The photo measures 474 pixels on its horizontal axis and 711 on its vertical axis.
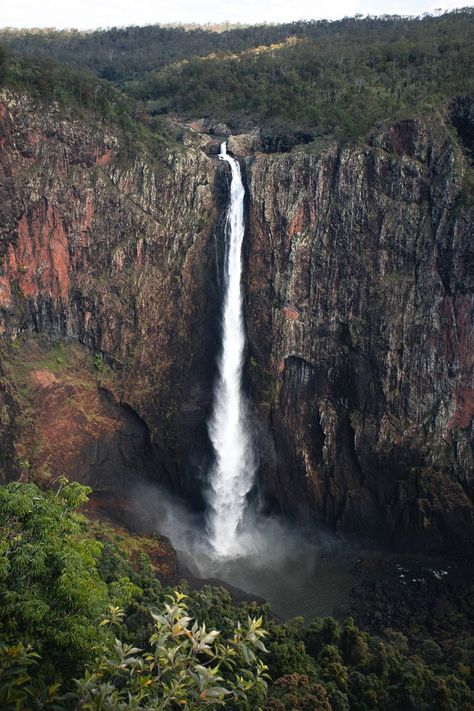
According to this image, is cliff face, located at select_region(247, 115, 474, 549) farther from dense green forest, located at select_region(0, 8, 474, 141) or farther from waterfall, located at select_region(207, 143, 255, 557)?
dense green forest, located at select_region(0, 8, 474, 141)

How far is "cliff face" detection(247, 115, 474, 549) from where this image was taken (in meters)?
30.2

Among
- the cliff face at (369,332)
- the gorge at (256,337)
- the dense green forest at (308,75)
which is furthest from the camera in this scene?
the dense green forest at (308,75)

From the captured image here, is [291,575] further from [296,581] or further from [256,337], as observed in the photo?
[256,337]

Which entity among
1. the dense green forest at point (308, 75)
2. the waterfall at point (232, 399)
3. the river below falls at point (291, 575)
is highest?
the dense green forest at point (308, 75)

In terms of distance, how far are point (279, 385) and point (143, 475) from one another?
318 inches

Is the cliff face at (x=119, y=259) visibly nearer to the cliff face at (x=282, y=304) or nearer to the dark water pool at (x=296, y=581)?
the cliff face at (x=282, y=304)

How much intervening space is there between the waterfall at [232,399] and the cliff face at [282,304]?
0.60 meters

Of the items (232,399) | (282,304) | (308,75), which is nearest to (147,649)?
(232,399)

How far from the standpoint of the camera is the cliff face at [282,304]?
30.1 meters

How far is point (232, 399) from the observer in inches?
1303

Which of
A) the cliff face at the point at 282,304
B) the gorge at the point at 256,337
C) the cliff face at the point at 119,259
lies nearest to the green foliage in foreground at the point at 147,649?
the gorge at the point at 256,337

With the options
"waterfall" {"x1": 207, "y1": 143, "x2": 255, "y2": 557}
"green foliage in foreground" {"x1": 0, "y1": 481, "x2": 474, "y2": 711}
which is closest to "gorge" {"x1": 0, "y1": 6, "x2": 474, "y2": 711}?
"waterfall" {"x1": 207, "y1": 143, "x2": 255, "y2": 557}

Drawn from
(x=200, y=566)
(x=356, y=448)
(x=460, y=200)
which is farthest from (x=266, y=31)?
(x=200, y=566)

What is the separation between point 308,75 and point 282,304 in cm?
1694
